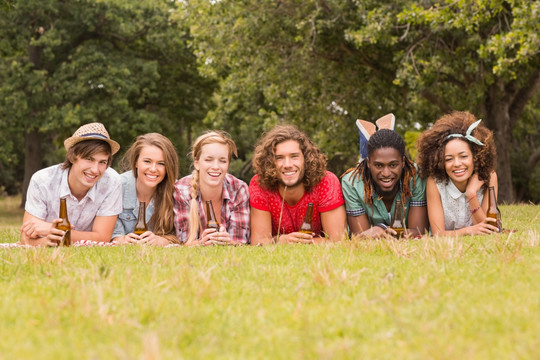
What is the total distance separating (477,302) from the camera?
3264 millimetres

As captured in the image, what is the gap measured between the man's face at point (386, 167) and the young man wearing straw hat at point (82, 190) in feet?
10.5

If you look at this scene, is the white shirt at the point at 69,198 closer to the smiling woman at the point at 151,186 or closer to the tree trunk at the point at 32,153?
the smiling woman at the point at 151,186

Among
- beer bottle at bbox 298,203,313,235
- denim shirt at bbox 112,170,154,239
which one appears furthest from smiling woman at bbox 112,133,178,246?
beer bottle at bbox 298,203,313,235

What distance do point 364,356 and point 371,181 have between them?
5.02m

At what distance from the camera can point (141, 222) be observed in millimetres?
7254

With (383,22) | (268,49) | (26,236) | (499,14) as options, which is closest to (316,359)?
(26,236)

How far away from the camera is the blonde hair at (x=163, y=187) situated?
7480 mm

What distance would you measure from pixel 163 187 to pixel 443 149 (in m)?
3.64

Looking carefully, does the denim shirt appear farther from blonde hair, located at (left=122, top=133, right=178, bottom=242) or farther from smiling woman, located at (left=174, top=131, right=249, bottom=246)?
smiling woman, located at (left=174, top=131, right=249, bottom=246)

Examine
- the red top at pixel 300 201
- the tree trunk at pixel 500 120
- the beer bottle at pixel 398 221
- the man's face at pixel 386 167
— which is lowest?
the beer bottle at pixel 398 221

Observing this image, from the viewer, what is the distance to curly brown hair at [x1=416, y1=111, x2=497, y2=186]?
748cm

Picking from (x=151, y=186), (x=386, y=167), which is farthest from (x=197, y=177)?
(x=386, y=167)

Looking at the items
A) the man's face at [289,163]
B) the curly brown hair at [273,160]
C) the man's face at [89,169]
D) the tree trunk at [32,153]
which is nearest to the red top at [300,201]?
the curly brown hair at [273,160]

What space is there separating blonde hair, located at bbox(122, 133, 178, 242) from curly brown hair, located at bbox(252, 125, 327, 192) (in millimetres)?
1120
